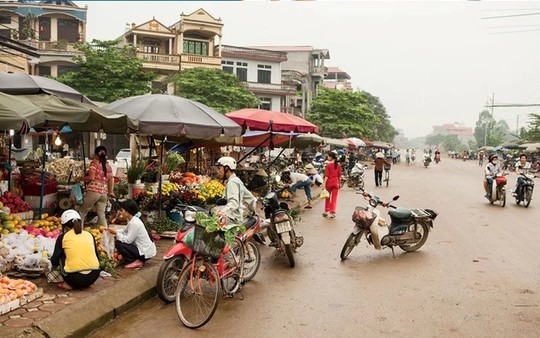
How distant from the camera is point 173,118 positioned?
313 inches

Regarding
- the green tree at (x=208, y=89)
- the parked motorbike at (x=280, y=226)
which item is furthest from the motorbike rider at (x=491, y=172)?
the green tree at (x=208, y=89)

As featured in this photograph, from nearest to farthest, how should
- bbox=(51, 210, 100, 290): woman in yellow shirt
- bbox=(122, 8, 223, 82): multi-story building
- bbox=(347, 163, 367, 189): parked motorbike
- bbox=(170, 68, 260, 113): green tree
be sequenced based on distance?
bbox=(51, 210, 100, 290): woman in yellow shirt < bbox=(347, 163, 367, 189): parked motorbike < bbox=(170, 68, 260, 113): green tree < bbox=(122, 8, 223, 82): multi-story building

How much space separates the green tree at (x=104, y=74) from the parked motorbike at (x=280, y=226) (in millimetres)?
23982

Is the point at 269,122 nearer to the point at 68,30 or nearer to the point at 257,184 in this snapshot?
the point at 257,184

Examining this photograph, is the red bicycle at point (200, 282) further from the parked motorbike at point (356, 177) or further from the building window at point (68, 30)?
the building window at point (68, 30)

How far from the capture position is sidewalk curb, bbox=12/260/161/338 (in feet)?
14.6

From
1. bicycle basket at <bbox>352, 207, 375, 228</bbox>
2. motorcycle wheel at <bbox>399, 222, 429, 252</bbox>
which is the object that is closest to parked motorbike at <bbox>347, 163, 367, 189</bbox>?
motorcycle wheel at <bbox>399, 222, 429, 252</bbox>

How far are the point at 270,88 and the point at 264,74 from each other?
170 cm

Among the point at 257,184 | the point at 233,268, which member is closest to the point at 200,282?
the point at 233,268

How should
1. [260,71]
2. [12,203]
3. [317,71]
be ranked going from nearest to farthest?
[12,203], [260,71], [317,71]

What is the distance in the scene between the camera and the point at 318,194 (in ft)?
61.3

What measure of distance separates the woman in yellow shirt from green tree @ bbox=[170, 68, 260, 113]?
30.6m

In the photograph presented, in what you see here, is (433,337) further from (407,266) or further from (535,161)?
(535,161)

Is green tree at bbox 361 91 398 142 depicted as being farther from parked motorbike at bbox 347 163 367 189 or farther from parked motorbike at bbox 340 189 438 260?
parked motorbike at bbox 340 189 438 260
